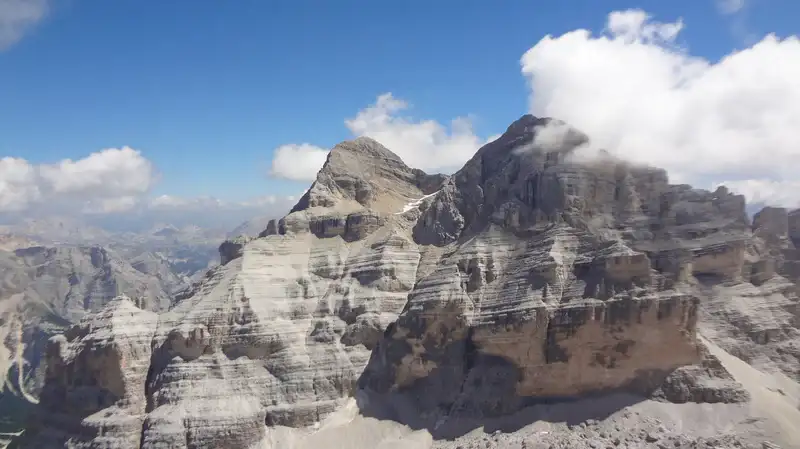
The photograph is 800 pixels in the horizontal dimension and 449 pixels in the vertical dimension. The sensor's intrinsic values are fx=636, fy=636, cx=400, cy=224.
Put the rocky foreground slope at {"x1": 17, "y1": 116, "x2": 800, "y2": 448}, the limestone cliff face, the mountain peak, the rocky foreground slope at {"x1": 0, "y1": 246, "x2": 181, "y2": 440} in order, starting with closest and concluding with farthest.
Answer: the rocky foreground slope at {"x1": 17, "y1": 116, "x2": 800, "y2": 448} < the limestone cliff face < the mountain peak < the rocky foreground slope at {"x1": 0, "y1": 246, "x2": 181, "y2": 440}

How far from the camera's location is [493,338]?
163ft

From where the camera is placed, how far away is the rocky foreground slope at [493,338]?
45.4 m

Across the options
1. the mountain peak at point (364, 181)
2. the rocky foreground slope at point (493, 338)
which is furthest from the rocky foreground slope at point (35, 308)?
the rocky foreground slope at point (493, 338)

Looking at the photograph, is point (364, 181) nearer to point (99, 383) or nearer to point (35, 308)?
point (99, 383)

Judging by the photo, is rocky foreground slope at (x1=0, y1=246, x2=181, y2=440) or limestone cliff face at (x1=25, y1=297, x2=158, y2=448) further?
rocky foreground slope at (x1=0, y1=246, x2=181, y2=440)

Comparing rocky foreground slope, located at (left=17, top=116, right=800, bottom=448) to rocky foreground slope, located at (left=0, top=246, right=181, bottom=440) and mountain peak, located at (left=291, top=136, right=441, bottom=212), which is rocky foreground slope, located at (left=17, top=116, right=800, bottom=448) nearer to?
mountain peak, located at (left=291, top=136, right=441, bottom=212)

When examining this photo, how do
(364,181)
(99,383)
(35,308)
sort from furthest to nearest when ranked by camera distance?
(35,308) → (364,181) → (99,383)

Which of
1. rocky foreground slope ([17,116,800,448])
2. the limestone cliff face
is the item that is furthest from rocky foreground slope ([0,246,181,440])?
rocky foreground slope ([17,116,800,448])

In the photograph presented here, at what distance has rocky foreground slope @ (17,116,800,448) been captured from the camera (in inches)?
1786

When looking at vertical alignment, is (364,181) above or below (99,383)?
above

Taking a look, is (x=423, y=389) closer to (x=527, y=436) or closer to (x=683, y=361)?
(x=527, y=436)

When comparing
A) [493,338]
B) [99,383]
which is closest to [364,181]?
[493,338]

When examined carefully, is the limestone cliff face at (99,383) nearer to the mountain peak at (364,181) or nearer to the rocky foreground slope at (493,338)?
the rocky foreground slope at (493,338)

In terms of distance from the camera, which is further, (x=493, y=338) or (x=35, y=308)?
(x=35, y=308)
